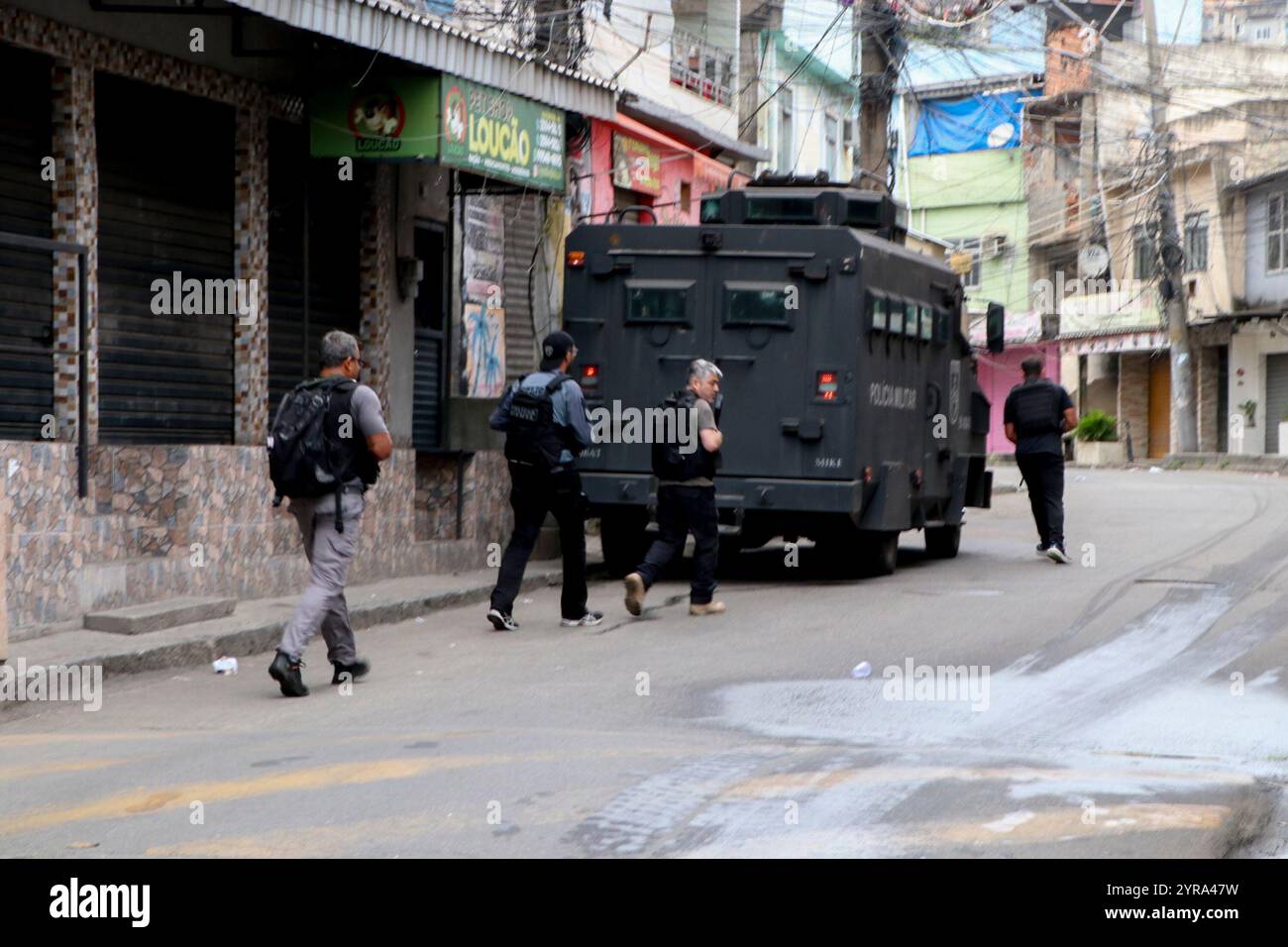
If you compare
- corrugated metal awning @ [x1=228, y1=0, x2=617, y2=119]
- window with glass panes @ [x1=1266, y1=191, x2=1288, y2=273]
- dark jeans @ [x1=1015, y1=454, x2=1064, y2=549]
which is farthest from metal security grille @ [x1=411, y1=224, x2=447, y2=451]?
window with glass panes @ [x1=1266, y1=191, x2=1288, y2=273]

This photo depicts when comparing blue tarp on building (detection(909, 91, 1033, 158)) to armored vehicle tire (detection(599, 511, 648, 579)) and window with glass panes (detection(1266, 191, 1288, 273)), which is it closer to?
window with glass panes (detection(1266, 191, 1288, 273))

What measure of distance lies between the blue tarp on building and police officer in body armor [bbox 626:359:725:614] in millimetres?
43889

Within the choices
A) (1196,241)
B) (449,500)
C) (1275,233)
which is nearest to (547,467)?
(449,500)

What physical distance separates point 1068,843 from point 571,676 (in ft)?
14.6

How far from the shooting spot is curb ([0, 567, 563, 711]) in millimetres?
10148

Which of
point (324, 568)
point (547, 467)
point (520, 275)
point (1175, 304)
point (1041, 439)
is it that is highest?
point (1175, 304)

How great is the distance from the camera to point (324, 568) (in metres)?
9.52

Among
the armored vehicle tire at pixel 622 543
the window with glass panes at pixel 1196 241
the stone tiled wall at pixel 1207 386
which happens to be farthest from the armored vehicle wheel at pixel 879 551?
the stone tiled wall at pixel 1207 386

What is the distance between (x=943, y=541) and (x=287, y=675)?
9.16m

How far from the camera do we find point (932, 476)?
16094 millimetres

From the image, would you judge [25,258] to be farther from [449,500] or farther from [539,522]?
[449,500]

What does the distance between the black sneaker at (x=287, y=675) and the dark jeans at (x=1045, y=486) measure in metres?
8.60
